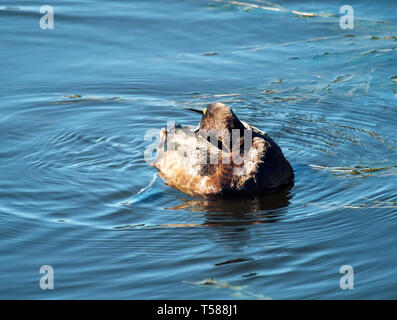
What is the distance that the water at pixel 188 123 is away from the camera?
5.72m

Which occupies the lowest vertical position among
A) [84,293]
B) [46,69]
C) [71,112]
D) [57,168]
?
[84,293]

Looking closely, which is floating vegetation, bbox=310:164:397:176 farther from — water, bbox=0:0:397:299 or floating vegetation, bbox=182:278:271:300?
floating vegetation, bbox=182:278:271:300

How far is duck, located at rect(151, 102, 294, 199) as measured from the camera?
23.8 ft

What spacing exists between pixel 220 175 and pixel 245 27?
6050 millimetres

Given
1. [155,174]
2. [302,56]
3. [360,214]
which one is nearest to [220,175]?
[155,174]

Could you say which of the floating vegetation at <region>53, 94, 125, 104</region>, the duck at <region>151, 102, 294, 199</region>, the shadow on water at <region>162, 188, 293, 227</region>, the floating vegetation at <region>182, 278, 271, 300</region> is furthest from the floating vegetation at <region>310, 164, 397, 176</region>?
the floating vegetation at <region>53, 94, 125, 104</region>

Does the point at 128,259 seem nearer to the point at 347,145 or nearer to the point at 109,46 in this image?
the point at 347,145

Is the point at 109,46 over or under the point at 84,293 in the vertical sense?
over

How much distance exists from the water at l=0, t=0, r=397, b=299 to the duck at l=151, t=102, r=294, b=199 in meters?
0.17

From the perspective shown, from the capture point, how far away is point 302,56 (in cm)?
1146

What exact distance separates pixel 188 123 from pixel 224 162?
2126 mm

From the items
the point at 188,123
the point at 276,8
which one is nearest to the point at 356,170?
the point at 188,123

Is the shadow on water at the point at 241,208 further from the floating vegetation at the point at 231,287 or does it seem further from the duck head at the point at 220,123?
the floating vegetation at the point at 231,287

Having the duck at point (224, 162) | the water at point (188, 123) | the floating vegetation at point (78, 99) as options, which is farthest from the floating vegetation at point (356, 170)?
the floating vegetation at point (78, 99)
